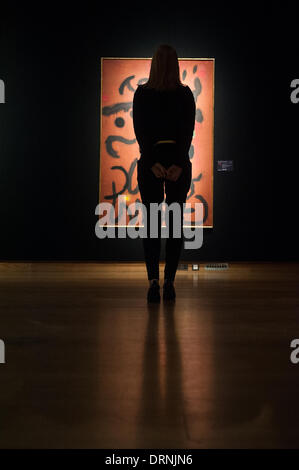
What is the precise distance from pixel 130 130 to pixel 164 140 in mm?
3024

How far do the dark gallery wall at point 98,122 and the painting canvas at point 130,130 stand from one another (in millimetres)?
93

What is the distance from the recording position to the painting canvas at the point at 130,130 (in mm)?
5430

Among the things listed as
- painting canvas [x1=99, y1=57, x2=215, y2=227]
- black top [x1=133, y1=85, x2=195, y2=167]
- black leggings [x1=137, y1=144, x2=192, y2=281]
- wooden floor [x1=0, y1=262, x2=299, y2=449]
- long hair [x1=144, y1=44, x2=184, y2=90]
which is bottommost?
wooden floor [x1=0, y1=262, x2=299, y2=449]

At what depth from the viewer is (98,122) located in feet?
18.0

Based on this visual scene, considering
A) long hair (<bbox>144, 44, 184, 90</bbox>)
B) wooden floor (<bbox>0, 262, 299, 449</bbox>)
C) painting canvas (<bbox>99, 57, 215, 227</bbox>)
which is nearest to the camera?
wooden floor (<bbox>0, 262, 299, 449</bbox>)

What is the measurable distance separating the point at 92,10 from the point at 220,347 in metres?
4.91

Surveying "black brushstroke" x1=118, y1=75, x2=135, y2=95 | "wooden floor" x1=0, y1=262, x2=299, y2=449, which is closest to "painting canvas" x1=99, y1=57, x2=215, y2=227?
"black brushstroke" x1=118, y1=75, x2=135, y2=95

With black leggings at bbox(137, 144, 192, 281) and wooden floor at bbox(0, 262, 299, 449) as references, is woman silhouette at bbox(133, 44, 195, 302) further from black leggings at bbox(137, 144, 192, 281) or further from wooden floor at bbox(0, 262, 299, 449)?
wooden floor at bbox(0, 262, 299, 449)

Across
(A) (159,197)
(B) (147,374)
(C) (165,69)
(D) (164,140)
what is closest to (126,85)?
(C) (165,69)

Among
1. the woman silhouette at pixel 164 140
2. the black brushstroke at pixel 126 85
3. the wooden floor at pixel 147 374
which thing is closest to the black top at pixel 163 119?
the woman silhouette at pixel 164 140

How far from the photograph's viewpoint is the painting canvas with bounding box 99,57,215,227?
543cm

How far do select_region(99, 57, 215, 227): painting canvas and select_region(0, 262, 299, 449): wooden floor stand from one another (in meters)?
2.96

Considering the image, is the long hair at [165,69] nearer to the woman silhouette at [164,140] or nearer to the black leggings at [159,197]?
the woman silhouette at [164,140]

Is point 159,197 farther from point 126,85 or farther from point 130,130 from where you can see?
point 126,85
